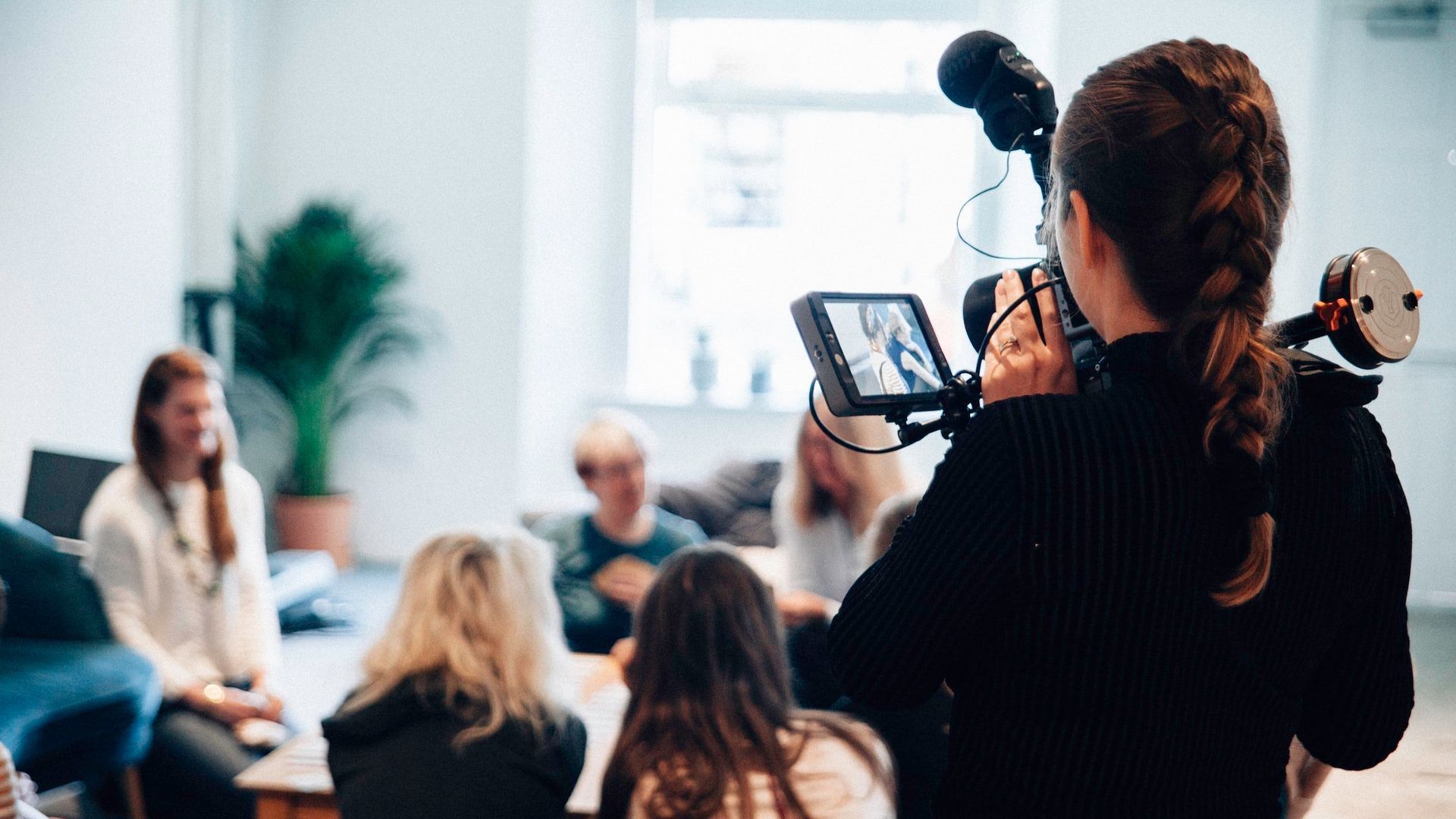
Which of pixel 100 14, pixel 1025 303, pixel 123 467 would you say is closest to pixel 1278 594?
pixel 1025 303

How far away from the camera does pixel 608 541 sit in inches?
122

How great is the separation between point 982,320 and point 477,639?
127cm

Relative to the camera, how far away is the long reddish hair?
281cm

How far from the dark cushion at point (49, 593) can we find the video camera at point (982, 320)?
243cm

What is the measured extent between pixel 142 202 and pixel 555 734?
3499mm

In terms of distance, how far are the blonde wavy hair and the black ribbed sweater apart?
121cm

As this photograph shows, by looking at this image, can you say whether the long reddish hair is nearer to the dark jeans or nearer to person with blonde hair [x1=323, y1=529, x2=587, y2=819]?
the dark jeans

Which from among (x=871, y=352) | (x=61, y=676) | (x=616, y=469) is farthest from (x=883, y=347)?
(x=61, y=676)

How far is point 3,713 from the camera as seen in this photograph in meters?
2.38

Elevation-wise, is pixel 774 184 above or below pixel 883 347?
above

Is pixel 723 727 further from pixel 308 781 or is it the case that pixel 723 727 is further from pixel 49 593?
pixel 49 593

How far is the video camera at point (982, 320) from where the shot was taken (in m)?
0.79

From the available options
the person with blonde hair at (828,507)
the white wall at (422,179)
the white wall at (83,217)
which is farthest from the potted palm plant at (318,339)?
the person with blonde hair at (828,507)

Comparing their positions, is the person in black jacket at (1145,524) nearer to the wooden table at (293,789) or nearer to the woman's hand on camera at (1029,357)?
the woman's hand on camera at (1029,357)
